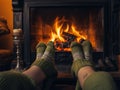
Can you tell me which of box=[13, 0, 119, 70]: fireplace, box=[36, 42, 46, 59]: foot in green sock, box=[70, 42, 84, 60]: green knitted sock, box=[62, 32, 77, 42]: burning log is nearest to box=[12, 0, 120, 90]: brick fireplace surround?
box=[13, 0, 119, 70]: fireplace

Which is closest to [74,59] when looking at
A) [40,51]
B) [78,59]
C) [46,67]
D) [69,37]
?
[78,59]

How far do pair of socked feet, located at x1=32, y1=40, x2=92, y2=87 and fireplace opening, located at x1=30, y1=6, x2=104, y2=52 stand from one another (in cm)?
51

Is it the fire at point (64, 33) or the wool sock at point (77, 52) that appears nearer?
the wool sock at point (77, 52)

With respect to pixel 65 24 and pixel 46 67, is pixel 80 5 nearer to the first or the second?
pixel 65 24

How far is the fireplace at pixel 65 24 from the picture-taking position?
2424 millimetres

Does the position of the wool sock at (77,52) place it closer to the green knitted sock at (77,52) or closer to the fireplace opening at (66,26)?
the green knitted sock at (77,52)

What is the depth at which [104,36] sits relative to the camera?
7.95 ft

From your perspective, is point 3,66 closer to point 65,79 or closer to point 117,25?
point 65,79

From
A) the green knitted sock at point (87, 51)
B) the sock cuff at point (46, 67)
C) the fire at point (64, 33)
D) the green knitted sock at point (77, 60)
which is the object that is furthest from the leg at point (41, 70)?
the fire at point (64, 33)

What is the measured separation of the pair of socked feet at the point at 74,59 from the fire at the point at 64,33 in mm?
503

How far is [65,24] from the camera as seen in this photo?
99.3 inches

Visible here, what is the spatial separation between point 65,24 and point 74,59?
938mm

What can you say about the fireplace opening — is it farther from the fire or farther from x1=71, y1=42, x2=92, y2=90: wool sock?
x1=71, y1=42, x2=92, y2=90: wool sock

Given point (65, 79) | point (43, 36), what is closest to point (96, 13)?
point (43, 36)
